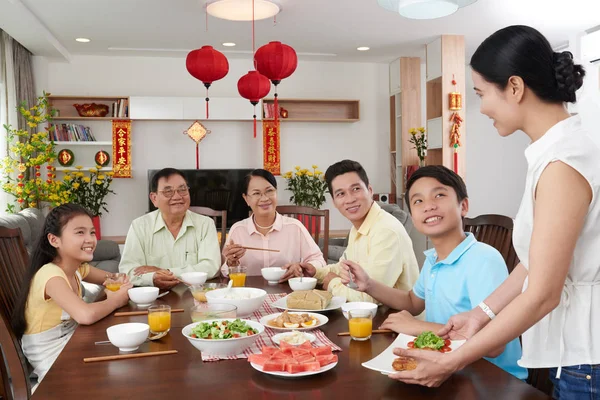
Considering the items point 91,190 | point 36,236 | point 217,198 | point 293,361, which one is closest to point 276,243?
point 293,361

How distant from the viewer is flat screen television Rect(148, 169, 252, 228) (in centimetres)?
709

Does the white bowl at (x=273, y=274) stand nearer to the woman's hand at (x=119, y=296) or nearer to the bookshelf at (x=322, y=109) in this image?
the woman's hand at (x=119, y=296)

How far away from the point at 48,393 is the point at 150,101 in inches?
244

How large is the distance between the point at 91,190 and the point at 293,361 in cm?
637

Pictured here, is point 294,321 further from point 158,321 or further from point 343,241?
point 343,241

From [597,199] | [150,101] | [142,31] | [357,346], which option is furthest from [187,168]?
[597,199]

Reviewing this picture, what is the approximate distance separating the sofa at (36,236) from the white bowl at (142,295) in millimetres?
1987

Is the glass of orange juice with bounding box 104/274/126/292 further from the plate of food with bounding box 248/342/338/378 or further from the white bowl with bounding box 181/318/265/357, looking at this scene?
the plate of food with bounding box 248/342/338/378

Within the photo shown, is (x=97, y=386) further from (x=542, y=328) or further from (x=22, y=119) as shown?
(x=22, y=119)

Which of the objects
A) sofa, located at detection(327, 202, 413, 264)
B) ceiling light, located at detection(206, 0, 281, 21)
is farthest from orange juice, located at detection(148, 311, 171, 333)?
ceiling light, located at detection(206, 0, 281, 21)

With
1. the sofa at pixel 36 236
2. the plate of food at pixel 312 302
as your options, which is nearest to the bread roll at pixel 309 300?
the plate of food at pixel 312 302

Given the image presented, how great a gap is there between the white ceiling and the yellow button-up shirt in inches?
131

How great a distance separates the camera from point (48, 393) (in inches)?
46.7

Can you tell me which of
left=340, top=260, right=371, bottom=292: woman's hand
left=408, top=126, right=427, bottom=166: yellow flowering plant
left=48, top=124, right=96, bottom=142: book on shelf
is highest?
left=48, top=124, right=96, bottom=142: book on shelf
